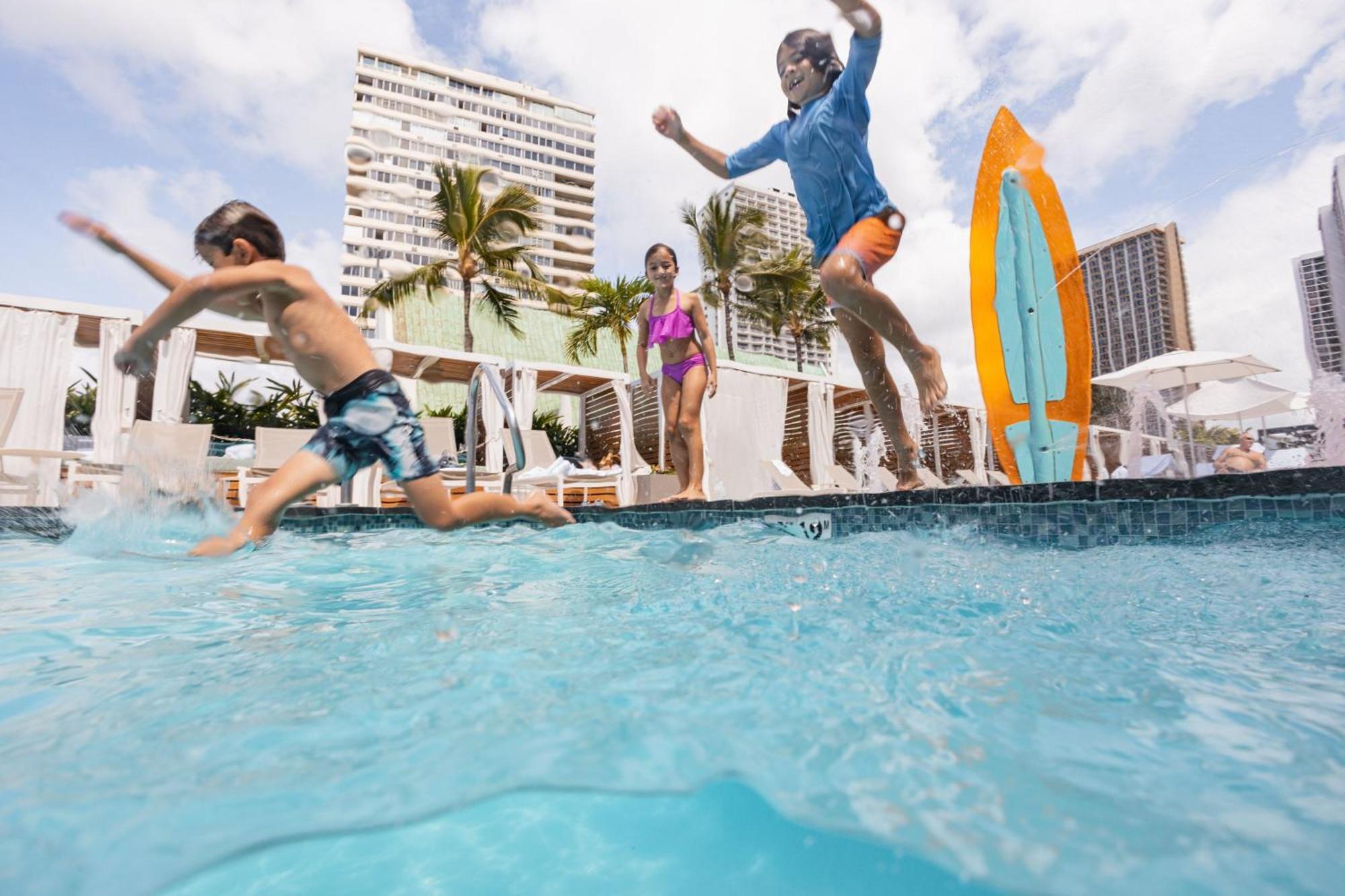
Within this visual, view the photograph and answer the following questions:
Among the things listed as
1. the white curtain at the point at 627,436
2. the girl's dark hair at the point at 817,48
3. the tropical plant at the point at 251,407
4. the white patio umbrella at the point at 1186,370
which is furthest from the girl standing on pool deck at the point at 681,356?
the tropical plant at the point at 251,407

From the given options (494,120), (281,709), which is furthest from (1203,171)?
(494,120)

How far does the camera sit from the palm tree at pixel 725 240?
18.7 meters

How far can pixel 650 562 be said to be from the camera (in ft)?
10.2

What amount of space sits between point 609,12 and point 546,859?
5.00m

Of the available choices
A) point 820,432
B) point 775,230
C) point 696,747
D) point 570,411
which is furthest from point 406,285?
point 696,747

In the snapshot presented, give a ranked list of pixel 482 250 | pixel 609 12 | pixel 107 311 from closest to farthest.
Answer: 1. pixel 609 12
2. pixel 107 311
3. pixel 482 250

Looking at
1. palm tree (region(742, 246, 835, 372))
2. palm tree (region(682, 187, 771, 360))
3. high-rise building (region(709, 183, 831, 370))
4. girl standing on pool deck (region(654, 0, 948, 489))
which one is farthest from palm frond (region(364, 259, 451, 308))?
girl standing on pool deck (region(654, 0, 948, 489))

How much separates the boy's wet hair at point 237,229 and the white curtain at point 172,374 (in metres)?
7.83

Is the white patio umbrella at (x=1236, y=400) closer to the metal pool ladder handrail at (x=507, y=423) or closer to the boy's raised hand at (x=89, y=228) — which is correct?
the metal pool ladder handrail at (x=507, y=423)

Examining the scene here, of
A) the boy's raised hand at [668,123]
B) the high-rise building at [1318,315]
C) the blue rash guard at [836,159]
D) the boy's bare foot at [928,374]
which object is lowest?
the boy's bare foot at [928,374]

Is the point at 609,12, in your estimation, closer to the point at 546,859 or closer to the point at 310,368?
the point at 310,368

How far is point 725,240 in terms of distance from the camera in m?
18.8

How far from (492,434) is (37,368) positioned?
5.54 meters

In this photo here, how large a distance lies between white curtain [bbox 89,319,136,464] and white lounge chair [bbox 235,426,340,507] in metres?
1.31
